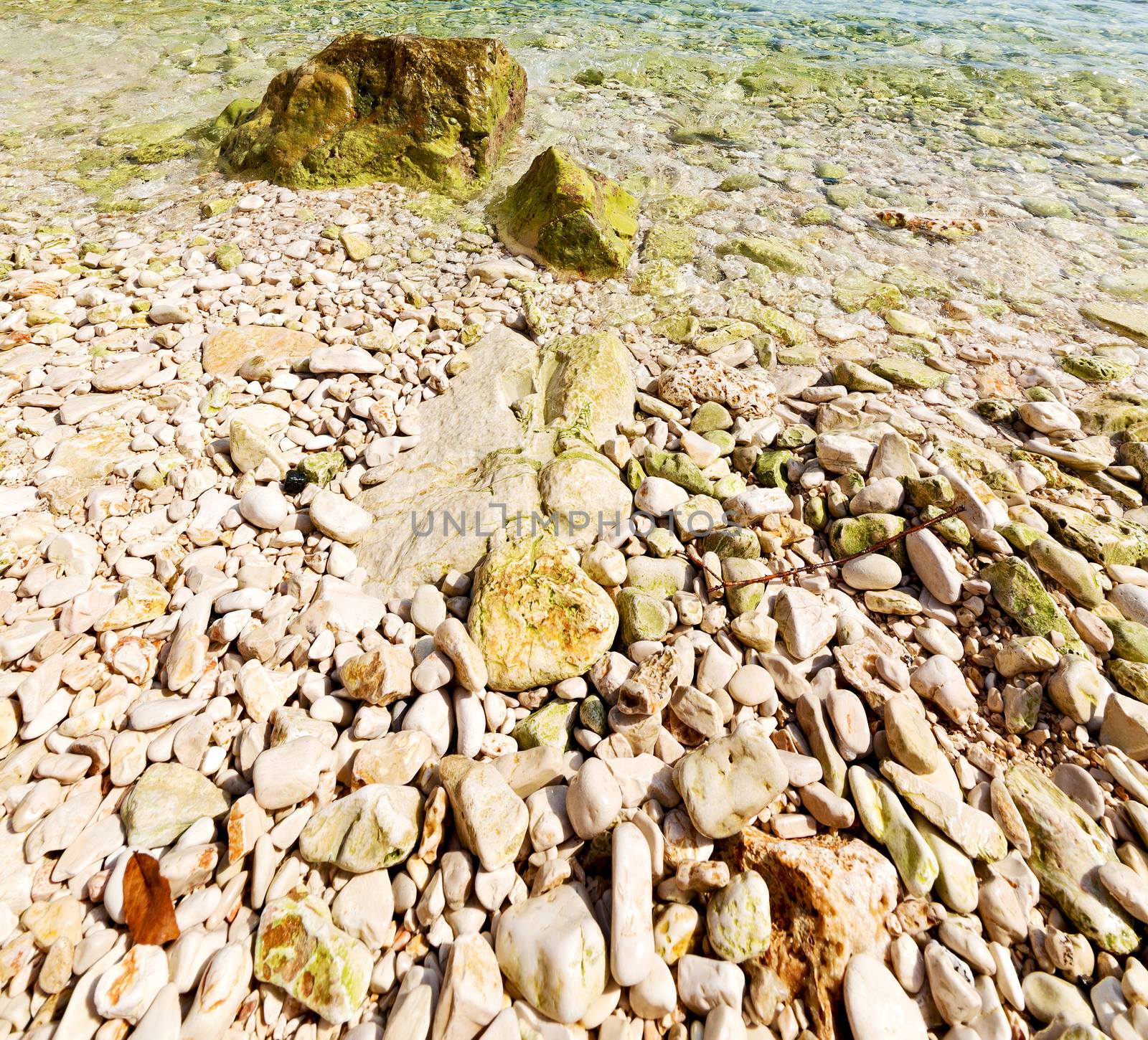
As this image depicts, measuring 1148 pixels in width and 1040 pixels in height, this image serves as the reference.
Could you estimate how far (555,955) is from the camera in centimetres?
148

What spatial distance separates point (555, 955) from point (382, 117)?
244 inches

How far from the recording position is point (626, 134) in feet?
21.0

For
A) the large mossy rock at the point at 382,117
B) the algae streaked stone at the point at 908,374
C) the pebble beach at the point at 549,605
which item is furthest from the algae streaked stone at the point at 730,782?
the large mossy rock at the point at 382,117

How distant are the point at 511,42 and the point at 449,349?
25.3 ft

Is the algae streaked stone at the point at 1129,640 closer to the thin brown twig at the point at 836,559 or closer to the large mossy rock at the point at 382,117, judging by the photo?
the thin brown twig at the point at 836,559

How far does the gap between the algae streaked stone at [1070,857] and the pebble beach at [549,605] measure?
0.01 meters

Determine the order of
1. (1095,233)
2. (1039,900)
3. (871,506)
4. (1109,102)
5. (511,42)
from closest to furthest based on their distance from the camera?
(1039,900) → (871,506) → (1095,233) → (1109,102) → (511,42)

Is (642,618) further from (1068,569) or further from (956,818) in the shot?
(1068,569)

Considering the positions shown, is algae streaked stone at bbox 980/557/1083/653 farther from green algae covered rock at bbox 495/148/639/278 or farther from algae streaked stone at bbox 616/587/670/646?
green algae covered rock at bbox 495/148/639/278

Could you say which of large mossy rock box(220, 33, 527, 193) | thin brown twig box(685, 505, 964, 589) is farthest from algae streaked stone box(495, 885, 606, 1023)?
large mossy rock box(220, 33, 527, 193)

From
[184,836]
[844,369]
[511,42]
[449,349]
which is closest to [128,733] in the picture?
[184,836]

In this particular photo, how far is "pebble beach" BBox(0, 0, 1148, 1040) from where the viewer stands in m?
1.57

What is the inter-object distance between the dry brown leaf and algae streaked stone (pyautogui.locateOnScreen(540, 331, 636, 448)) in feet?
7.45

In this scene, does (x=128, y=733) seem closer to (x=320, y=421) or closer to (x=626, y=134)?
(x=320, y=421)
